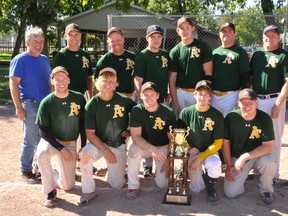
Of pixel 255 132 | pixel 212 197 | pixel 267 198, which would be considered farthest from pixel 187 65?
pixel 267 198

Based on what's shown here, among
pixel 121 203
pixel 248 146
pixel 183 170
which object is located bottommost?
pixel 121 203

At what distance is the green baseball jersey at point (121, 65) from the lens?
540 cm

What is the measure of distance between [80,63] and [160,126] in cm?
163

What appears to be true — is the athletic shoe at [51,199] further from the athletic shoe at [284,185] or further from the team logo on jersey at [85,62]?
the athletic shoe at [284,185]

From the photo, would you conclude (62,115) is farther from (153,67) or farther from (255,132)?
(255,132)

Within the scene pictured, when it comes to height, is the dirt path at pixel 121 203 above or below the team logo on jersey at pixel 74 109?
below

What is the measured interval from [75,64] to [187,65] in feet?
5.39

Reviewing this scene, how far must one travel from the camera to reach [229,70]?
4996mm

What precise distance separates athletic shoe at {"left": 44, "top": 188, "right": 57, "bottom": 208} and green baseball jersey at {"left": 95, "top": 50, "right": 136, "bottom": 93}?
1872 millimetres

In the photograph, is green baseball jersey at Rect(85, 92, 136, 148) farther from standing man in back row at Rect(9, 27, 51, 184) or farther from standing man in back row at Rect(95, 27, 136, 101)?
standing man in back row at Rect(9, 27, 51, 184)

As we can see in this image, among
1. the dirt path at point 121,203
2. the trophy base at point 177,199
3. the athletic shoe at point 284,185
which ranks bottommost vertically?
the dirt path at point 121,203

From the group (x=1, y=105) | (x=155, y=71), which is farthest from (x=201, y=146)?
(x=1, y=105)

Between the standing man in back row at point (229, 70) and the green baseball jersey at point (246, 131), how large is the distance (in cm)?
60

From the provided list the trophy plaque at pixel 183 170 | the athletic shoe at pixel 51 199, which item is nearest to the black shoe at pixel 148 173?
the trophy plaque at pixel 183 170
